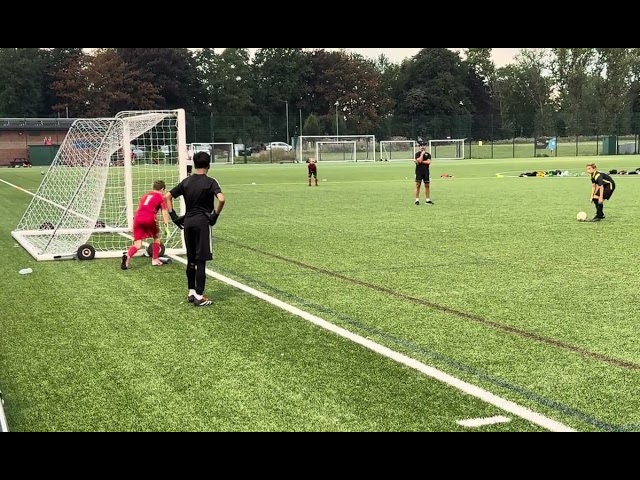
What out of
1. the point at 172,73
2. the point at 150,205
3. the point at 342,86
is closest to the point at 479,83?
the point at 342,86

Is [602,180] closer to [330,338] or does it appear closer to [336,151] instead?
[330,338]

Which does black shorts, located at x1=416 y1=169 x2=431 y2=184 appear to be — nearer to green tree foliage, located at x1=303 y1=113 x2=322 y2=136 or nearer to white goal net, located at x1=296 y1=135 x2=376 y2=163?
white goal net, located at x1=296 y1=135 x2=376 y2=163

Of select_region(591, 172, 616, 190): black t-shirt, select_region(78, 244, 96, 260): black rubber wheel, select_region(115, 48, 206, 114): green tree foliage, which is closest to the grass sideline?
select_region(78, 244, 96, 260): black rubber wheel

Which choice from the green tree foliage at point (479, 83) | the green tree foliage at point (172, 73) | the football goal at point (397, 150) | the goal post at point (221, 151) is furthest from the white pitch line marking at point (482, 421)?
the green tree foliage at point (479, 83)

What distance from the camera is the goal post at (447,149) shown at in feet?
235

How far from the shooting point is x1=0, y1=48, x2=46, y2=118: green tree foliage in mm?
91250

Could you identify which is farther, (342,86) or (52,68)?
(342,86)

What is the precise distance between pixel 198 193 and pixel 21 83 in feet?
307

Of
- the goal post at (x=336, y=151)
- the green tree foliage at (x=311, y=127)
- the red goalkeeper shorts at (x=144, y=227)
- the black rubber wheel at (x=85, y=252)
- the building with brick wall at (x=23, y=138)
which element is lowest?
the black rubber wheel at (x=85, y=252)

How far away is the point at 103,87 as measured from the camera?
289 feet

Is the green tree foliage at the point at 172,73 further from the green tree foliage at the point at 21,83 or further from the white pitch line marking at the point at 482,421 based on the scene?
the white pitch line marking at the point at 482,421

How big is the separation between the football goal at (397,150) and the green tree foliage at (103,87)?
32.4m

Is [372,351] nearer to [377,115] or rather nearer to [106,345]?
[106,345]
